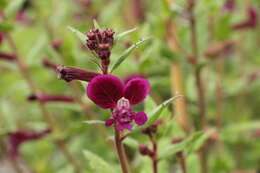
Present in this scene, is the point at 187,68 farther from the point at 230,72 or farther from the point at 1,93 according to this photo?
the point at 1,93

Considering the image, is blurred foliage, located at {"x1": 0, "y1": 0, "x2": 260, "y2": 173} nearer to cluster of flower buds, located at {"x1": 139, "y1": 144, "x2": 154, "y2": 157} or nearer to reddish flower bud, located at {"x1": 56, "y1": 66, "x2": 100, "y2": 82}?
cluster of flower buds, located at {"x1": 139, "y1": 144, "x2": 154, "y2": 157}

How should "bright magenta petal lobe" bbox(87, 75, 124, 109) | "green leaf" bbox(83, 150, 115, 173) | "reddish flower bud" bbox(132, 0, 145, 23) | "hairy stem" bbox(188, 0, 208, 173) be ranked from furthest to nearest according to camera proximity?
"reddish flower bud" bbox(132, 0, 145, 23)
"hairy stem" bbox(188, 0, 208, 173)
"green leaf" bbox(83, 150, 115, 173)
"bright magenta petal lobe" bbox(87, 75, 124, 109)

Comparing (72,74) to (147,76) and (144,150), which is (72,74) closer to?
(144,150)

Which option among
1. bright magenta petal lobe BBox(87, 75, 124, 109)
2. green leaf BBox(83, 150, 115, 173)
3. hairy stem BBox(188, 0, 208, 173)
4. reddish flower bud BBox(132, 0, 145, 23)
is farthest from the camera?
reddish flower bud BBox(132, 0, 145, 23)

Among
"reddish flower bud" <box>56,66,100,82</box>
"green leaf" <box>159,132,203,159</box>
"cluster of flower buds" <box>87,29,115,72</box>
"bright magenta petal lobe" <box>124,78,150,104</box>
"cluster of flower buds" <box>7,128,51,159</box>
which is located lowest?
"green leaf" <box>159,132,203,159</box>

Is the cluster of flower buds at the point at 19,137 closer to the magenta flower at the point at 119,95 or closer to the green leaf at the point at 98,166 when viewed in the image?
the green leaf at the point at 98,166

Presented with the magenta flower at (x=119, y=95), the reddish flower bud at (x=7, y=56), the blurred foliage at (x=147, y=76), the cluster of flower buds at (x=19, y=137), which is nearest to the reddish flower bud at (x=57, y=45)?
the blurred foliage at (x=147, y=76)

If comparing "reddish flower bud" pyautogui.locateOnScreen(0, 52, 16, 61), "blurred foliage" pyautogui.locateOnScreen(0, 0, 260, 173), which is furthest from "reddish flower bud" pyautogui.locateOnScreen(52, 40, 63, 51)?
"reddish flower bud" pyautogui.locateOnScreen(0, 52, 16, 61)

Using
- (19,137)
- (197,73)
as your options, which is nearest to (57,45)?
(19,137)
